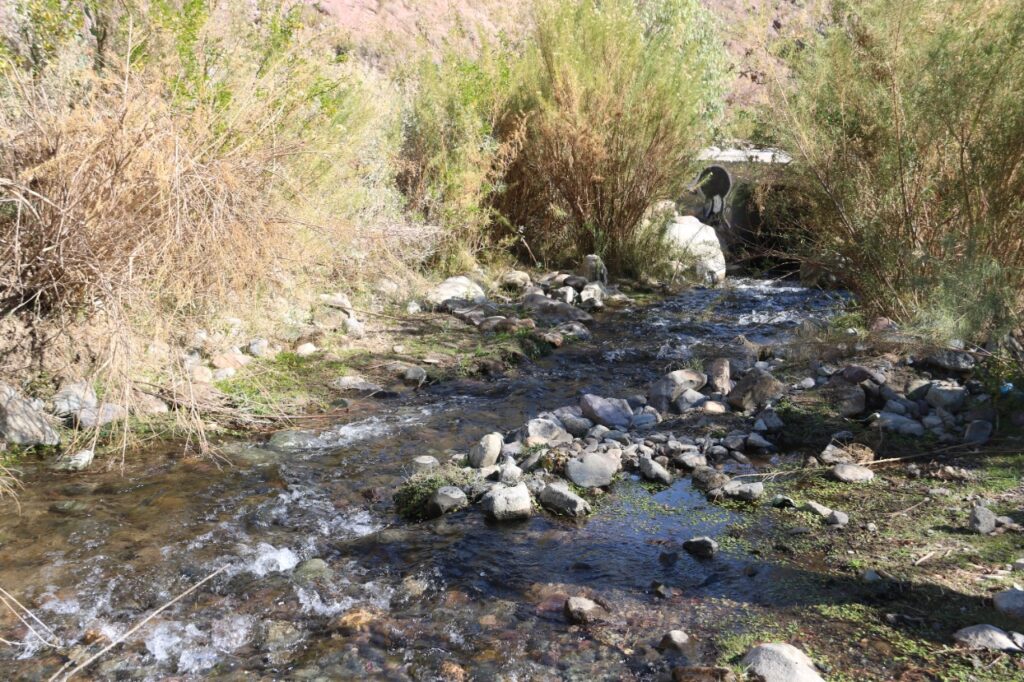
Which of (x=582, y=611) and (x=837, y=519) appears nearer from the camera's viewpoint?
(x=582, y=611)

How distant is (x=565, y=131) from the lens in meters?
9.20

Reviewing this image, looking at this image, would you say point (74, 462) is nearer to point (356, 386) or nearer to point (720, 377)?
point (356, 386)

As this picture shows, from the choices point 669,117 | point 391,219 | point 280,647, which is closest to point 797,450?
point 280,647

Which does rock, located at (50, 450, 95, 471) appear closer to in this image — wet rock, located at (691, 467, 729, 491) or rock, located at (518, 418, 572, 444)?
rock, located at (518, 418, 572, 444)

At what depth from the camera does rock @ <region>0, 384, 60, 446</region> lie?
4.58 meters

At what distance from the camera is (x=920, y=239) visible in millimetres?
5688

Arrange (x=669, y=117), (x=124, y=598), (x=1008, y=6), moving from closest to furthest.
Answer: (x=124, y=598)
(x=1008, y=6)
(x=669, y=117)

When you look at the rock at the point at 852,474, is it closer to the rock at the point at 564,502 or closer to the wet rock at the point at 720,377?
the rock at the point at 564,502

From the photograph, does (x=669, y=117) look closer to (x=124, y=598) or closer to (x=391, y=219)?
(x=391, y=219)

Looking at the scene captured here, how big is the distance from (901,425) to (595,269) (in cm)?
518

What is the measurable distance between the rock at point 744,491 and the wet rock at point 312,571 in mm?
2041

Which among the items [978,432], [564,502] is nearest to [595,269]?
[978,432]

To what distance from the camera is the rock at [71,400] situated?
15.8 ft

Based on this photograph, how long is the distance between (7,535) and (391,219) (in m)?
4.96
